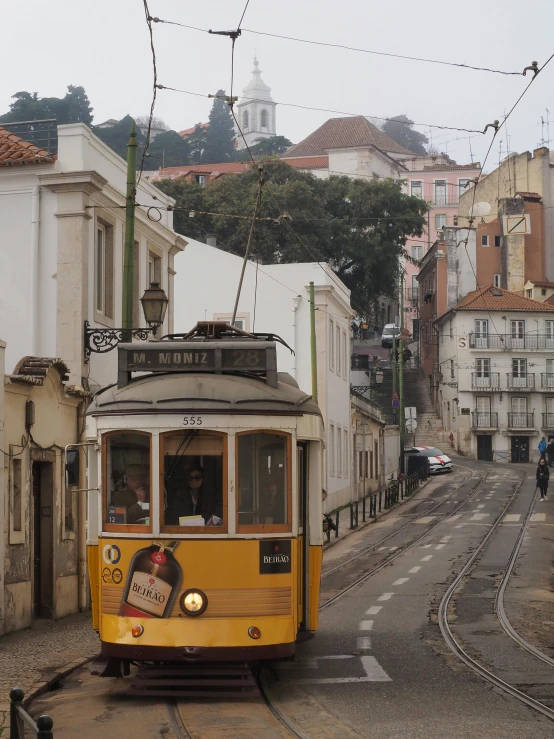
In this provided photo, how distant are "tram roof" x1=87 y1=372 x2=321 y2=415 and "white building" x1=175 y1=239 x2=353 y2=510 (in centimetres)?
3099

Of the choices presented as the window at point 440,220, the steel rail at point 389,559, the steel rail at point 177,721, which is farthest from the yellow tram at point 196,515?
the window at point 440,220

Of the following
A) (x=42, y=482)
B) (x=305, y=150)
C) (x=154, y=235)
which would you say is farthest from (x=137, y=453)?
(x=305, y=150)

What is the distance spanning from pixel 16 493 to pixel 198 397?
639 centimetres

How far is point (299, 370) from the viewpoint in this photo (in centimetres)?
4319

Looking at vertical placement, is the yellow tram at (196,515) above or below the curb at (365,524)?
above

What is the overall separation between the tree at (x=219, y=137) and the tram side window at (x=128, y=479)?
420 feet

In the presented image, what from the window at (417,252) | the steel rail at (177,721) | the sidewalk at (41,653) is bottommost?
the sidewalk at (41,653)

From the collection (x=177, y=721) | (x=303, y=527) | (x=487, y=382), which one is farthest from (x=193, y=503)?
(x=487, y=382)

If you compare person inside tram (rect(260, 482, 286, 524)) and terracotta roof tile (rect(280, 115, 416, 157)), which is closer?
person inside tram (rect(260, 482, 286, 524))

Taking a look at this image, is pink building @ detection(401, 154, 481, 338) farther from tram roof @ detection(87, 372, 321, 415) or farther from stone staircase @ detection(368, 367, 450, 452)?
tram roof @ detection(87, 372, 321, 415)

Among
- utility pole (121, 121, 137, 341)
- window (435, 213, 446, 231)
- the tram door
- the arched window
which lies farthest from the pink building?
the tram door

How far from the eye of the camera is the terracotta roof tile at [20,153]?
73.3 feet

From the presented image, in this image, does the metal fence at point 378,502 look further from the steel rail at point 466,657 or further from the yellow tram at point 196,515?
the yellow tram at point 196,515

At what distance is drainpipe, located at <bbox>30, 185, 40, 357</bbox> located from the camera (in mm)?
22047
